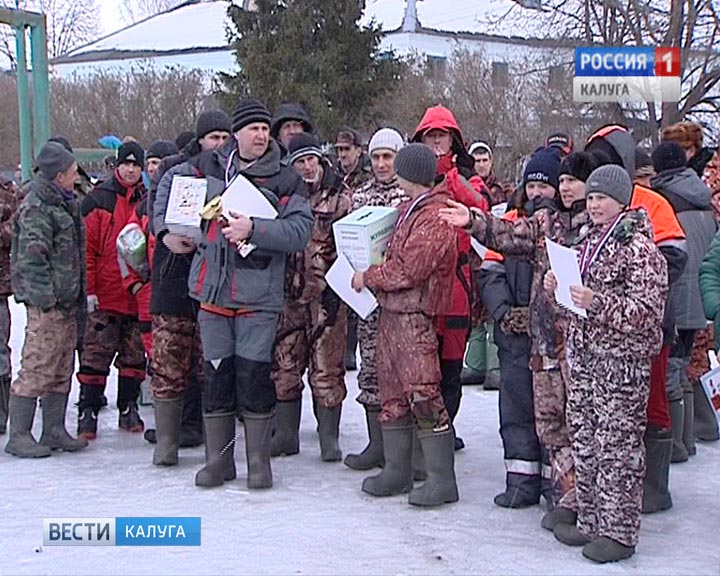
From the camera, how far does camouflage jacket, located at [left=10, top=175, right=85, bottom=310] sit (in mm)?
6414

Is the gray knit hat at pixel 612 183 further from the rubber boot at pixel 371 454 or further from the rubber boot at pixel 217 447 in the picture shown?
the rubber boot at pixel 217 447

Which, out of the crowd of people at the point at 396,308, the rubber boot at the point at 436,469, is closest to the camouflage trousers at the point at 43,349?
the crowd of people at the point at 396,308

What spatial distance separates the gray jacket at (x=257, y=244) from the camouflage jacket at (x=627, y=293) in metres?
1.73

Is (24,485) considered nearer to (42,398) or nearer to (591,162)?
(42,398)

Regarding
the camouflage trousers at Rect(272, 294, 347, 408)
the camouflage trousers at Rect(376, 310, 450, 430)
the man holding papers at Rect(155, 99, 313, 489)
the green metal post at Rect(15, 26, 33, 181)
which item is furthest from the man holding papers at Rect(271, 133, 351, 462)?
the green metal post at Rect(15, 26, 33, 181)

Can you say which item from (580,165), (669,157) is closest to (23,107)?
(669,157)

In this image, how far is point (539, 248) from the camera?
5.23 metres

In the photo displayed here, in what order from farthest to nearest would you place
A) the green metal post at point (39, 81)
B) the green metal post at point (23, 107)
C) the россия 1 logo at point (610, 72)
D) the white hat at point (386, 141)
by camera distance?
1. the green metal post at point (23, 107)
2. the green metal post at point (39, 81)
3. the россия 1 logo at point (610, 72)
4. the white hat at point (386, 141)

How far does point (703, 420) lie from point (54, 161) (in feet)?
15.0

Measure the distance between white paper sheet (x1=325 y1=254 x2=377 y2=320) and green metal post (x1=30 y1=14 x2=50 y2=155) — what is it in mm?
7606

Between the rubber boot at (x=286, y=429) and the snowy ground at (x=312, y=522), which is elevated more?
the rubber boot at (x=286, y=429)

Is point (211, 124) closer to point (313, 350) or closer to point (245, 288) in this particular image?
point (245, 288)

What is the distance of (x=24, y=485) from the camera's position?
5.98 metres

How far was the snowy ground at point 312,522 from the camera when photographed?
477 cm
